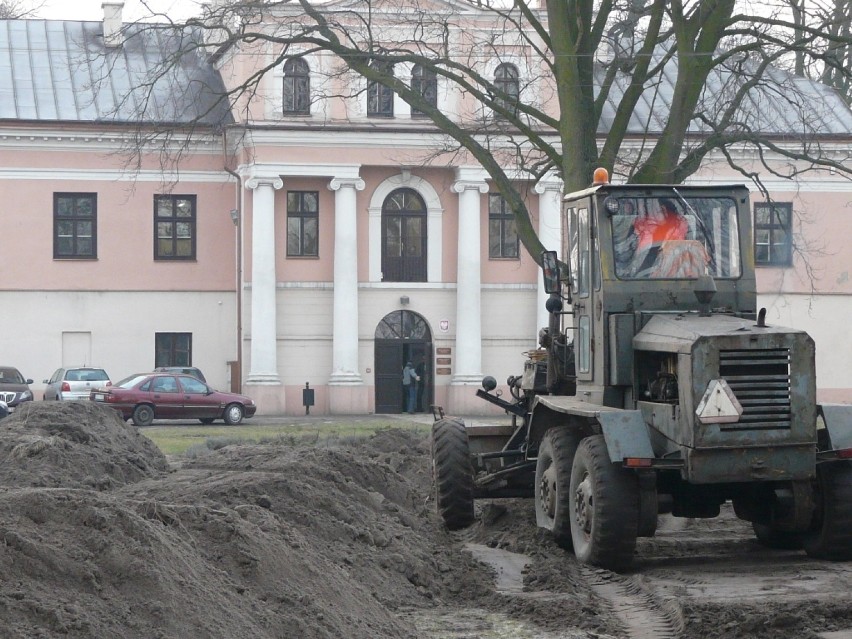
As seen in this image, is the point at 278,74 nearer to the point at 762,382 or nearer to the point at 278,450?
the point at 278,450

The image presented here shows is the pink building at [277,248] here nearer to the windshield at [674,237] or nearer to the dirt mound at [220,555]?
the dirt mound at [220,555]

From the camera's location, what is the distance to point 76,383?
1446 inches

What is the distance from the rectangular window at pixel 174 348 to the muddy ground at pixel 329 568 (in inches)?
1050

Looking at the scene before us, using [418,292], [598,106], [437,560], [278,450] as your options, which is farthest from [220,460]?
[418,292]

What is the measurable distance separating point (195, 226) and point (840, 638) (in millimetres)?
35514

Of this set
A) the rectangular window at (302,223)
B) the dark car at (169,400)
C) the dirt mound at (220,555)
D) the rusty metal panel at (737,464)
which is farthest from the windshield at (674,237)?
the rectangular window at (302,223)

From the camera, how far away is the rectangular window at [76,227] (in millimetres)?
41219

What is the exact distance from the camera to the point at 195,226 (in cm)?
4222

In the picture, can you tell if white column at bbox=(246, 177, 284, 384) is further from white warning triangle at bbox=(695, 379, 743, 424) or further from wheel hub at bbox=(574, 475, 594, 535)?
white warning triangle at bbox=(695, 379, 743, 424)

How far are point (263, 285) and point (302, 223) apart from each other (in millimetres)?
2346

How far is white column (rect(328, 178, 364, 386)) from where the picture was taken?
40062 mm

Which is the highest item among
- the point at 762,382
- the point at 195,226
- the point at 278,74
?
the point at 278,74

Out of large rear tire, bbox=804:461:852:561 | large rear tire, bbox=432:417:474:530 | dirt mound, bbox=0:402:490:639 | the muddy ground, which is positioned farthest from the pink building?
large rear tire, bbox=804:461:852:561

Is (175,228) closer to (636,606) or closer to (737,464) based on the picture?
(737,464)
